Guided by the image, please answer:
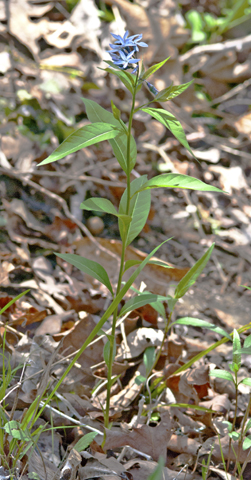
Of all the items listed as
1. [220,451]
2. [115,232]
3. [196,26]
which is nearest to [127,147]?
[220,451]

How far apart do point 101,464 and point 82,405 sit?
0.26 metres

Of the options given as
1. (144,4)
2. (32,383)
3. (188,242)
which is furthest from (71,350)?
(144,4)

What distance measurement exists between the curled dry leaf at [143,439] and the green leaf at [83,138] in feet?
2.72

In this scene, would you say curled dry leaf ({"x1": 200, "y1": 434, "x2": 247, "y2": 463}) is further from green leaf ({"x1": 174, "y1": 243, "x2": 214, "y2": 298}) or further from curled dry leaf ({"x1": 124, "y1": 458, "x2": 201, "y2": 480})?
green leaf ({"x1": 174, "y1": 243, "x2": 214, "y2": 298})

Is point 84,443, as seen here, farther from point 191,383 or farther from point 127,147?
point 127,147

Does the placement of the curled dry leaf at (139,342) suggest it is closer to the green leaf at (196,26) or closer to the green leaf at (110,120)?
the green leaf at (110,120)

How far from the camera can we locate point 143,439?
1165 millimetres

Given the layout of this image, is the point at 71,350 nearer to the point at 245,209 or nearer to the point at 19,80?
the point at 245,209

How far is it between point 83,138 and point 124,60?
0.64 feet

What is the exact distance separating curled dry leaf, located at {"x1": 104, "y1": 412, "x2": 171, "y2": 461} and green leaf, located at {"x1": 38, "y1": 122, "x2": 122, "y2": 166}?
0.83m

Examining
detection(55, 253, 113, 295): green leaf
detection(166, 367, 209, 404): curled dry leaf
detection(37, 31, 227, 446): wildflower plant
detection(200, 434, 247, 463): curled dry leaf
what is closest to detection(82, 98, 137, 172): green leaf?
detection(37, 31, 227, 446): wildflower plant

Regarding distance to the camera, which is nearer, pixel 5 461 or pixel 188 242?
pixel 5 461

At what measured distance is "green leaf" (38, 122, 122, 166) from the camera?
84cm

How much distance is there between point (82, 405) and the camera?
4.21ft
